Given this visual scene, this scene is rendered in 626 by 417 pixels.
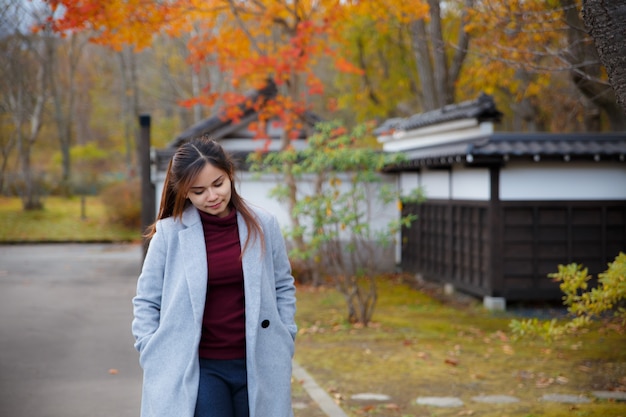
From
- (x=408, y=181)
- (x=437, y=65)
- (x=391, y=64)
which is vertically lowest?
(x=408, y=181)

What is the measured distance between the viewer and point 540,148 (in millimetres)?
12539

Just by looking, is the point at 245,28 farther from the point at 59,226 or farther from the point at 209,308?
the point at 59,226

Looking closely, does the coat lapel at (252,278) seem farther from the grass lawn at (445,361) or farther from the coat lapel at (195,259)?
the grass lawn at (445,361)

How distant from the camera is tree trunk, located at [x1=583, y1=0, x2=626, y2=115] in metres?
3.95

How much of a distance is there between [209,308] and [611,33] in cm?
240

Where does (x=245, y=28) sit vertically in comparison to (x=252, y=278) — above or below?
above

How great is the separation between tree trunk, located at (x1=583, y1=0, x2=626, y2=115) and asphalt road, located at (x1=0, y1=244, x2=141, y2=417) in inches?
189

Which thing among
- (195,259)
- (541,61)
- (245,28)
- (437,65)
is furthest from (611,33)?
(437,65)

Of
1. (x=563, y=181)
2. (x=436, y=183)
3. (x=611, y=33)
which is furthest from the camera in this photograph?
(x=436, y=183)

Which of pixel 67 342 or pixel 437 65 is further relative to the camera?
pixel 437 65

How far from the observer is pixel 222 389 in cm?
356

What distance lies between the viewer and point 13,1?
2700 centimetres

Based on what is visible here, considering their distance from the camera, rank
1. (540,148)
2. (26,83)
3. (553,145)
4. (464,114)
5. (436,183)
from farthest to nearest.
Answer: (26,83) → (436,183) → (464,114) → (553,145) → (540,148)

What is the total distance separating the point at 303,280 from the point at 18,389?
1007 cm
